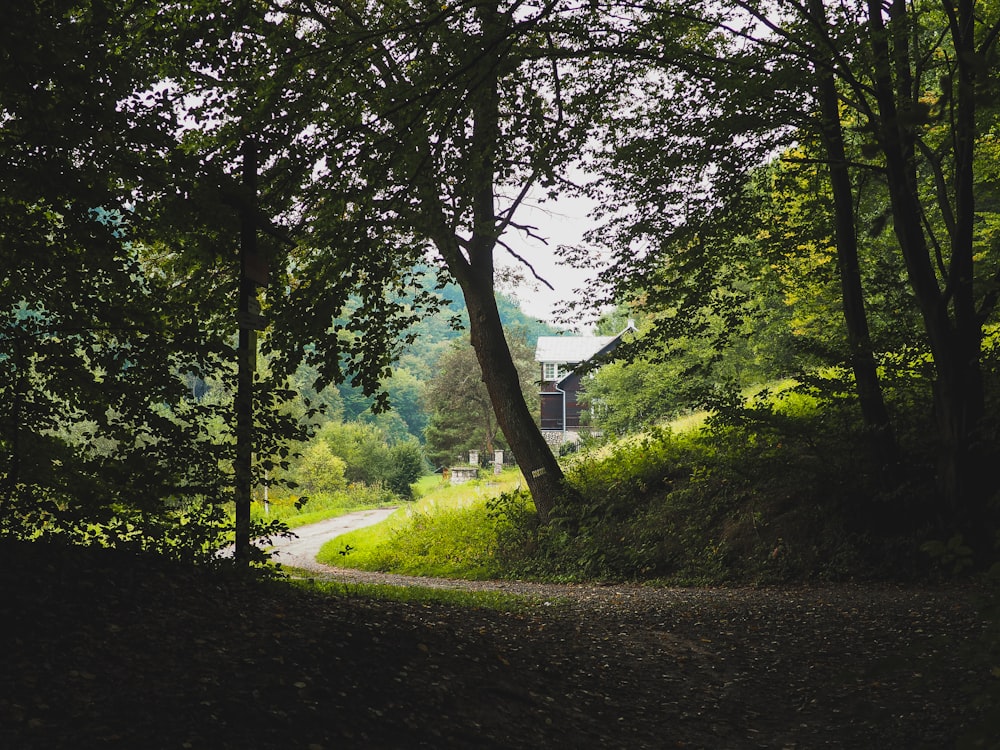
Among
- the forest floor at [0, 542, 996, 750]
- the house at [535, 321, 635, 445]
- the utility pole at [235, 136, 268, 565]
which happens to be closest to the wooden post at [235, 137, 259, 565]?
the utility pole at [235, 136, 268, 565]

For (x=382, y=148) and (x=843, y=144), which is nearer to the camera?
(x=382, y=148)

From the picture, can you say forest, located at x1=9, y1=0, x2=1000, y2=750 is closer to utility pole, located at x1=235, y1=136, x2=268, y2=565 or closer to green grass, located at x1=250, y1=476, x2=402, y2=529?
utility pole, located at x1=235, y1=136, x2=268, y2=565

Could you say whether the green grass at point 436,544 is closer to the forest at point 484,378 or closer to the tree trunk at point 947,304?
the forest at point 484,378

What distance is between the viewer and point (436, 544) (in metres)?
17.4

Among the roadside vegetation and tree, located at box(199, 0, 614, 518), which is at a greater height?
tree, located at box(199, 0, 614, 518)

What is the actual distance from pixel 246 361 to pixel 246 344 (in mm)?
309

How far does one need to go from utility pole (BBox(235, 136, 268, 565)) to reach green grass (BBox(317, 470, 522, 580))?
27.7 ft

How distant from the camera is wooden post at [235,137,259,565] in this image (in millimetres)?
6008

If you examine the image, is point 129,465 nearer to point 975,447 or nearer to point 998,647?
point 998,647

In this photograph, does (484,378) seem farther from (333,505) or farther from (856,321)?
(333,505)

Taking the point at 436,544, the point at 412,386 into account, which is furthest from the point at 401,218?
the point at 412,386

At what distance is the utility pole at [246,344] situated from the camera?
601 centimetres

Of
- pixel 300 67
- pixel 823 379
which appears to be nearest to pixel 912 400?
pixel 823 379

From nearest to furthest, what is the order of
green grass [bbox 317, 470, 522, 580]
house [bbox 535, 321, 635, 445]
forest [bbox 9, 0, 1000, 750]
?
1. forest [bbox 9, 0, 1000, 750]
2. green grass [bbox 317, 470, 522, 580]
3. house [bbox 535, 321, 635, 445]
